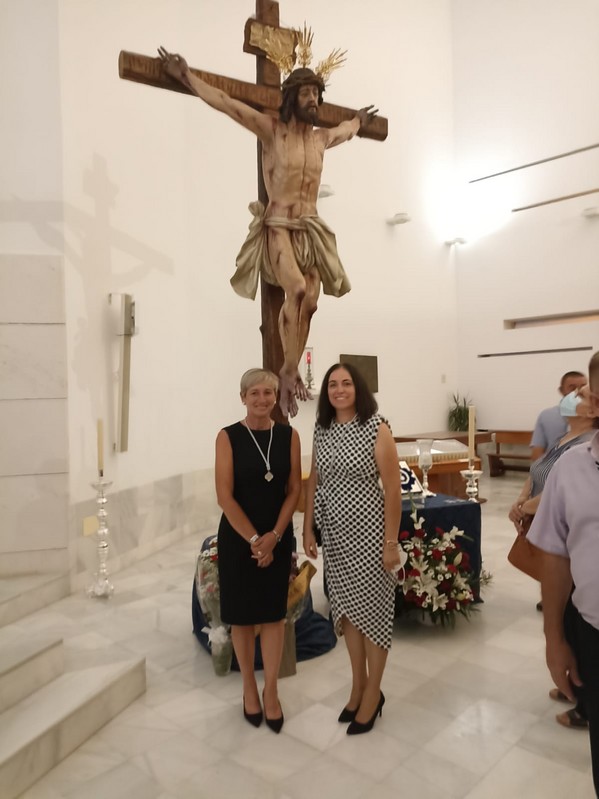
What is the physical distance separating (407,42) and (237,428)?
28.4 ft

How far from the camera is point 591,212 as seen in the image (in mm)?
8375

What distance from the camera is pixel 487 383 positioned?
379 inches

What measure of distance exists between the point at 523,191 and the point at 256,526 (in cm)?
838

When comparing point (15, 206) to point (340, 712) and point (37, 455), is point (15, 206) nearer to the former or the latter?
point (37, 455)

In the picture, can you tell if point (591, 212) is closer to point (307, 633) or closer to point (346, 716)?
point (307, 633)

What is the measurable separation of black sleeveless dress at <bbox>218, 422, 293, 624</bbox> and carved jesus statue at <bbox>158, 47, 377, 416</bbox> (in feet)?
2.41

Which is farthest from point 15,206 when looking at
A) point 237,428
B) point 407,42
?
point 407,42

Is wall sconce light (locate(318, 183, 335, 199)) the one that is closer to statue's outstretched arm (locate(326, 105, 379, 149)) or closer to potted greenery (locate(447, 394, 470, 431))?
potted greenery (locate(447, 394, 470, 431))

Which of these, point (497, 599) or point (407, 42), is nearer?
point (497, 599)

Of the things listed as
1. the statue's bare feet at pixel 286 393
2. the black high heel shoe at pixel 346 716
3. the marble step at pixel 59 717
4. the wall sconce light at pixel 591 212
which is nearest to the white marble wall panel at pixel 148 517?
the marble step at pixel 59 717

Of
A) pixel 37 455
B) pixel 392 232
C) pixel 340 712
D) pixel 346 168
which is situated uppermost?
pixel 346 168

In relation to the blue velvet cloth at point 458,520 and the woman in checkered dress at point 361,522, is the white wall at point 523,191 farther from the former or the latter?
the woman in checkered dress at point 361,522

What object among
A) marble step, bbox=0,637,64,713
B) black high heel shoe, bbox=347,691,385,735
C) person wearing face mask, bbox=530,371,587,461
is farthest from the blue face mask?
marble step, bbox=0,637,64,713

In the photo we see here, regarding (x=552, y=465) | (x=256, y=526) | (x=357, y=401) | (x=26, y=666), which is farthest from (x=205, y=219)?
(x=26, y=666)
